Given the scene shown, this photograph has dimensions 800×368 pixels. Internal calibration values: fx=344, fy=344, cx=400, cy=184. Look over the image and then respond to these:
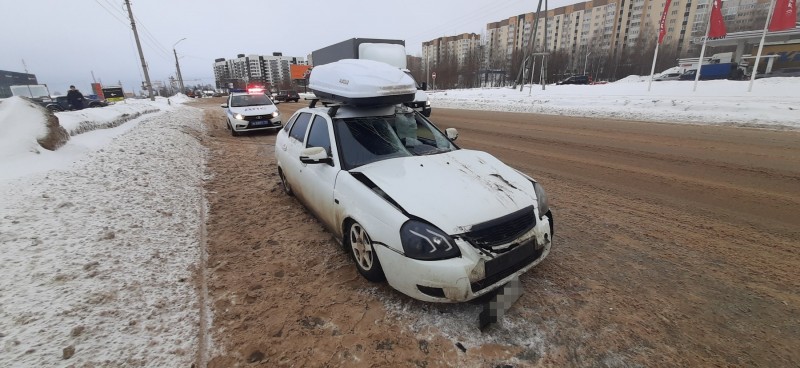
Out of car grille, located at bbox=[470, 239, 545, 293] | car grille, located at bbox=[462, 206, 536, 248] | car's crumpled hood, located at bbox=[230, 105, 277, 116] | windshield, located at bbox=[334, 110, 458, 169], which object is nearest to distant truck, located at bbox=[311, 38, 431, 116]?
car's crumpled hood, located at bbox=[230, 105, 277, 116]

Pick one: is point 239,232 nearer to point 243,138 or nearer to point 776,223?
point 776,223

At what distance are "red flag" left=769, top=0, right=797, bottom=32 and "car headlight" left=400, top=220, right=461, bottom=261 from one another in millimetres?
23192

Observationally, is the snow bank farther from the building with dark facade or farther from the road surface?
the building with dark facade

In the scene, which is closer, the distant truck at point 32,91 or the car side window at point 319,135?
the car side window at point 319,135

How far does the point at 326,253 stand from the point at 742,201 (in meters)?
5.69

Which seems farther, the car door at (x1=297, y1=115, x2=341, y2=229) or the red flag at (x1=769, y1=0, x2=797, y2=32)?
the red flag at (x1=769, y1=0, x2=797, y2=32)

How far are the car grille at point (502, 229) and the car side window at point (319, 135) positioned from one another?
1.87 meters

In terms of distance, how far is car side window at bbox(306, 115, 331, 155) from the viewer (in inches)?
150

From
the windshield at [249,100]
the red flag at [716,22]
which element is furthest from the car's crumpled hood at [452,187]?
the red flag at [716,22]

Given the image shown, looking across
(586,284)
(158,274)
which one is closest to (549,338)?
(586,284)

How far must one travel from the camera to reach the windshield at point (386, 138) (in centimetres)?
354

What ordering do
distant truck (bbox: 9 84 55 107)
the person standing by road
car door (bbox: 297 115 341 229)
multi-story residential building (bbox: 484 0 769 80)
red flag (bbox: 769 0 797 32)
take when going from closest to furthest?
car door (bbox: 297 115 341 229), red flag (bbox: 769 0 797 32), the person standing by road, distant truck (bbox: 9 84 55 107), multi-story residential building (bbox: 484 0 769 80)

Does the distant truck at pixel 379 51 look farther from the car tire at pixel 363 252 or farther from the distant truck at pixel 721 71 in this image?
the distant truck at pixel 721 71

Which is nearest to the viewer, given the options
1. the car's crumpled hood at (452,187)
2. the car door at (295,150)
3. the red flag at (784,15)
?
the car's crumpled hood at (452,187)
